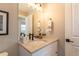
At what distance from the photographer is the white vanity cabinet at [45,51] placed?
3.92ft

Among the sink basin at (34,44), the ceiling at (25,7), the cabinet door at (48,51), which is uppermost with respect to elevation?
the ceiling at (25,7)

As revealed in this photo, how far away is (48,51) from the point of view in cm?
125

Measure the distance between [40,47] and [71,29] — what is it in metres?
0.42

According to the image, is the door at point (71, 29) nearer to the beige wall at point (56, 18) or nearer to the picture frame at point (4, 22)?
the beige wall at point (56, 18)

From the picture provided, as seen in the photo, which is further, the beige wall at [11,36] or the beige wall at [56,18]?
the beige wall at [56,18]

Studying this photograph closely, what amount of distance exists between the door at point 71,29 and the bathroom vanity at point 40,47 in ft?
0.47

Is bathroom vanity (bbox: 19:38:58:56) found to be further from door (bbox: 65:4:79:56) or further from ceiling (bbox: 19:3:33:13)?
ceiling (bbox: 19:3:33:13)

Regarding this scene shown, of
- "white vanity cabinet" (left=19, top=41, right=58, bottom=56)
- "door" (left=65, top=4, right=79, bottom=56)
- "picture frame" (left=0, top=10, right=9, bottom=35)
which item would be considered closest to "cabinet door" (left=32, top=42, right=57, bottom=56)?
"white vanity cabinet" (left=19, top=41, right=58, bottom=56)

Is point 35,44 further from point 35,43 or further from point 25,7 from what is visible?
point 25,7

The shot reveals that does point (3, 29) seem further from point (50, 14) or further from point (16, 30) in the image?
point (50, 14)

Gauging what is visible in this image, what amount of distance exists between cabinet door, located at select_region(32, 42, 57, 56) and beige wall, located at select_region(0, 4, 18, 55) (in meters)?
0.26

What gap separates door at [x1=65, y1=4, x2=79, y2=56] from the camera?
125 cm

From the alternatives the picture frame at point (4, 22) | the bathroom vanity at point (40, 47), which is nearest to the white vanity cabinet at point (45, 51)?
the bathroom vanity at point (40, 47)

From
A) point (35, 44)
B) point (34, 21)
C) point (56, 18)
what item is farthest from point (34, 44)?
point (56, 18)
